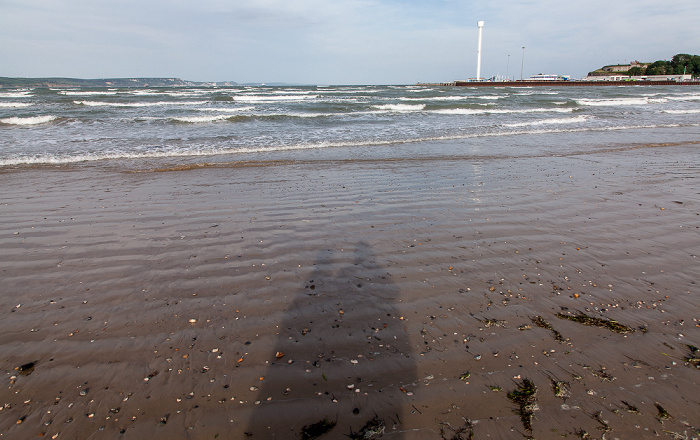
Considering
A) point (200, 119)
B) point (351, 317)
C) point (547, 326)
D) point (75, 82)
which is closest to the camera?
point (547, 326)

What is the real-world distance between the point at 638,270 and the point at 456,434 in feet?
10.0

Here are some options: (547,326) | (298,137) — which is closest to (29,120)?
(298,137)

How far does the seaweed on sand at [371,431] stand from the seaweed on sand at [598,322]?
1907mm

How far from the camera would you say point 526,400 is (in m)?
2.35

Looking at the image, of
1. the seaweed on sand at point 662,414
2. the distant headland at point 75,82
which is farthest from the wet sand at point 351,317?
the distant headland at point 75,82

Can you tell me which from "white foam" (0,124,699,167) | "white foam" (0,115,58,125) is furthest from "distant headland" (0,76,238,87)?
"white foam" (0,124,699,167)

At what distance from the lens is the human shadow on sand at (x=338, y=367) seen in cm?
221

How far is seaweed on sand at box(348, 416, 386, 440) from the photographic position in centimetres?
213

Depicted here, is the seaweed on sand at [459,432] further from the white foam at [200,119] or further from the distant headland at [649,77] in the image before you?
the distant headland at [649,77]

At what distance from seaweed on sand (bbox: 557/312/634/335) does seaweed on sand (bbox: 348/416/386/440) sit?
6.26 feet

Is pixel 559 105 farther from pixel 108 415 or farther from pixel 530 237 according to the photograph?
pixel 108 415

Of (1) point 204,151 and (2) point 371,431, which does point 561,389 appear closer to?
(2) point 371,431

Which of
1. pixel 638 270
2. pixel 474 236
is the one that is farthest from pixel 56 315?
pixel 638 270

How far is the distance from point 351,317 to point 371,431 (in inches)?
43.7
